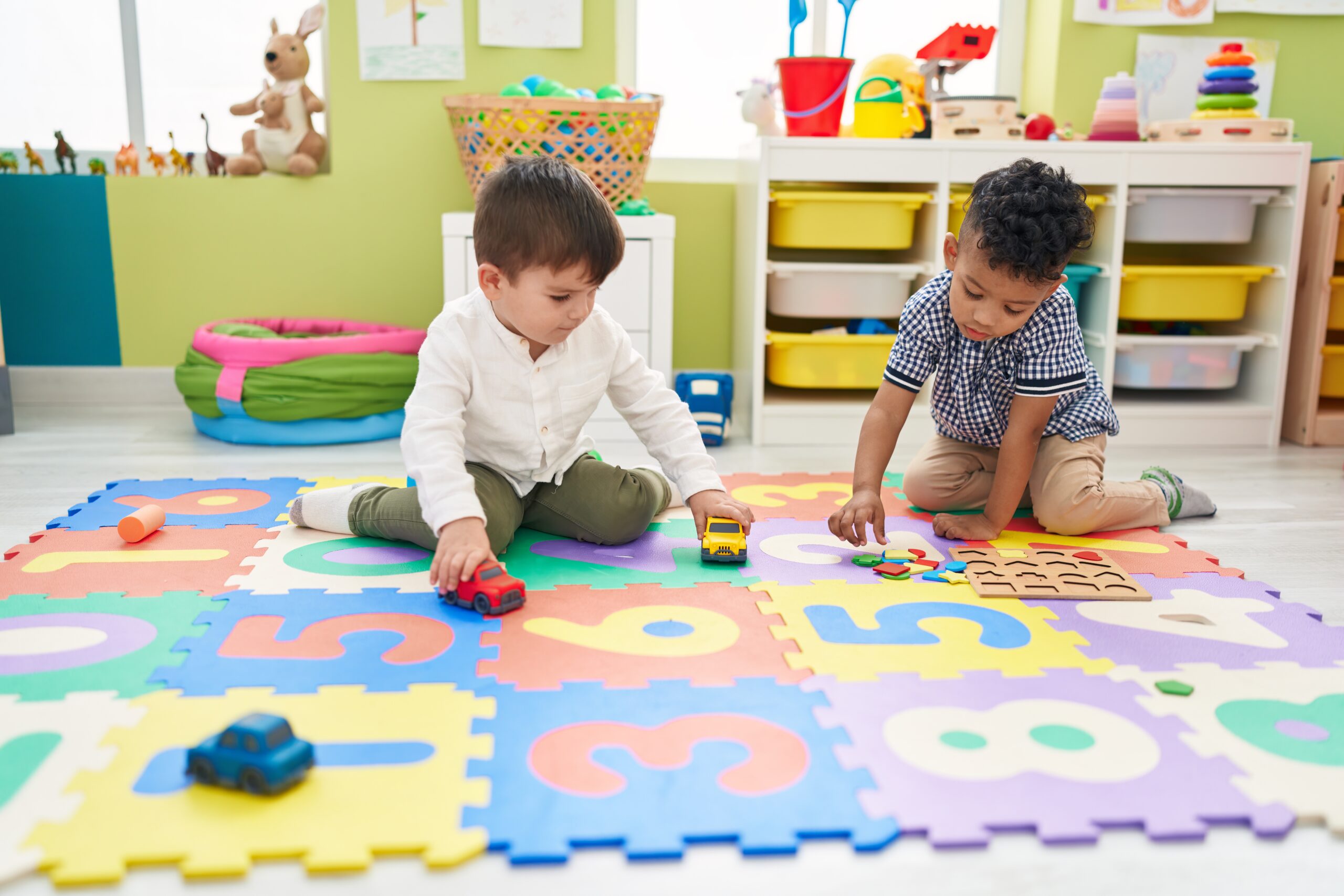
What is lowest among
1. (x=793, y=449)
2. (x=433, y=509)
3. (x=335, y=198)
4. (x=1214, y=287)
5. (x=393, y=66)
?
(x=793, y=449)

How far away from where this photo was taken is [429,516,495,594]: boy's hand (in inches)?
46.0

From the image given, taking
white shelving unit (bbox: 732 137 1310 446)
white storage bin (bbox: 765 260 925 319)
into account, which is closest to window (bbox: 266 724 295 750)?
white shelving unit (bbox: 732 137 1310 446)

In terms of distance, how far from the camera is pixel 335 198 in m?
2.55

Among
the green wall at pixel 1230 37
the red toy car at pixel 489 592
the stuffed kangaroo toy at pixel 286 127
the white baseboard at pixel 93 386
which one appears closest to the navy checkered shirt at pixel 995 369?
the red toy car at pixel 489 592

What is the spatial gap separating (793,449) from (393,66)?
1291 mm

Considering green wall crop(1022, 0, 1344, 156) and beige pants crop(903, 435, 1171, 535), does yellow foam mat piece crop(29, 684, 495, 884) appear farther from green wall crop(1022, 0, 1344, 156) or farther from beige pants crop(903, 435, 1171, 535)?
green wall crop(1022, 0, 1344, 156)

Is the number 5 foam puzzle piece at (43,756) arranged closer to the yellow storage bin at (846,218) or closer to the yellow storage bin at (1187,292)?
the yellow storage bin at (846,218)

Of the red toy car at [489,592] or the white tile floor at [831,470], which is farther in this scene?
the red toy car at [489,592]

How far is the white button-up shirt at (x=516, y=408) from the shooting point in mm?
1242

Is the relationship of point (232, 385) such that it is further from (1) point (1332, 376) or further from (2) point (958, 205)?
(1) point (1332, 376)

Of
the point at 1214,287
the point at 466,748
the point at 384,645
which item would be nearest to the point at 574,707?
the point at 466,748

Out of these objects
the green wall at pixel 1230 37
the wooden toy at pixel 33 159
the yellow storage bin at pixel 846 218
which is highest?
the green wall at pixel 1230 37

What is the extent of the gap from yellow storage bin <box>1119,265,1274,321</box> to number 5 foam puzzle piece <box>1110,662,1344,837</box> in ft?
4.54

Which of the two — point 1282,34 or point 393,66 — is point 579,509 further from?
point 1282,34
